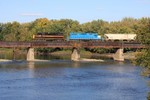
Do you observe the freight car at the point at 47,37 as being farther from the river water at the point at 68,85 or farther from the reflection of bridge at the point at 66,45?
the river water at the point at 68,85

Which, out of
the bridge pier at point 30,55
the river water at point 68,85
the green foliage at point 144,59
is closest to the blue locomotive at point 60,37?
the bridge pier at point 30,55

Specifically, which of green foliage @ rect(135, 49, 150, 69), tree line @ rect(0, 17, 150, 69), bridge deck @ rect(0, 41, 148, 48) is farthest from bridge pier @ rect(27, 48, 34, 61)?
green foliage @ rect(135, 49, 150, 69)

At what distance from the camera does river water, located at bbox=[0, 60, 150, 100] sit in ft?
137

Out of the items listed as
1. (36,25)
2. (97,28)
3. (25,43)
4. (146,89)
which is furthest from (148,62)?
(36,25)

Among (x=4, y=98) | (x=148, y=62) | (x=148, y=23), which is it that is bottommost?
(x=4, y=98)

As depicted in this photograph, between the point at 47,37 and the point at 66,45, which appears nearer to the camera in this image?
the point at 66,45

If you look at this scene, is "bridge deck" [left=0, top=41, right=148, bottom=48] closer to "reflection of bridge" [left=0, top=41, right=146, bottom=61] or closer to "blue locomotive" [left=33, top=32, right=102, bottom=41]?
"reflection of bridge" [left=0, top=41, right=146, bottom=61]

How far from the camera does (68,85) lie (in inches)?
1986

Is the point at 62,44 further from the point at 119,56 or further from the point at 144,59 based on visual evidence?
the point at 144,59

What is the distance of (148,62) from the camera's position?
25.2 meters

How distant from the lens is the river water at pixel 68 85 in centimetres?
4181

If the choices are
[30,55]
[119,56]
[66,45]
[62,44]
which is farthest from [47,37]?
[30,55]

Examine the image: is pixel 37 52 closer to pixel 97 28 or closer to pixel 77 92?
pixel 97 28

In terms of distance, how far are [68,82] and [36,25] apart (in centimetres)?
10441
